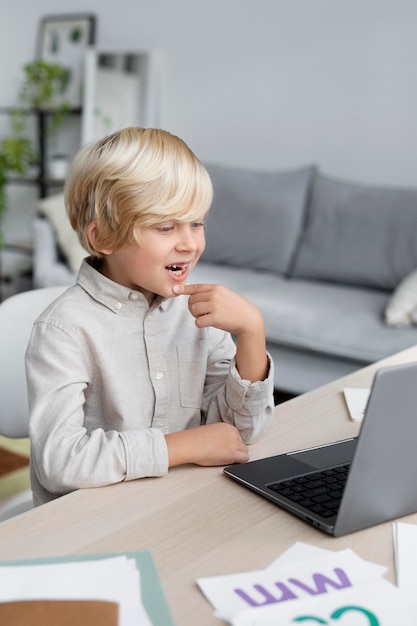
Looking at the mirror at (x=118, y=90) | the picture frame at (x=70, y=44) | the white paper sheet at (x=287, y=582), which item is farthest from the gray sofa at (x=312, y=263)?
the white paper sheet at (x=287, y=582)

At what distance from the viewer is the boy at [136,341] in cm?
94

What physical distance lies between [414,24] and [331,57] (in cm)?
41

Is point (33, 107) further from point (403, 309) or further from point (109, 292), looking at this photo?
point (109, 292)

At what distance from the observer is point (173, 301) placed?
117 centimetres

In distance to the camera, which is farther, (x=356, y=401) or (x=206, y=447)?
(x=356, y=401)

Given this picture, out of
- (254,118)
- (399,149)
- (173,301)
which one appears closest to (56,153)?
(254,118)

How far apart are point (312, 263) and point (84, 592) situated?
106 inches

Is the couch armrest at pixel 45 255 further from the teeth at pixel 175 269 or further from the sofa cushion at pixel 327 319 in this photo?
the teeth at pixel 175 269

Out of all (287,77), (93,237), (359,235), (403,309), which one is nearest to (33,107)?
(287,77)

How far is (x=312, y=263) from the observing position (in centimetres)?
328

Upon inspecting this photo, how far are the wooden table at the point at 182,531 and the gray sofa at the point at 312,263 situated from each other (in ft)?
5.89

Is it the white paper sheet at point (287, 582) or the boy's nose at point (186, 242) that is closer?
the white paper sheet at point (287, 582)

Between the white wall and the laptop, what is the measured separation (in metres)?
2.75

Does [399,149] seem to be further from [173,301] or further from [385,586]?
[385,586]
